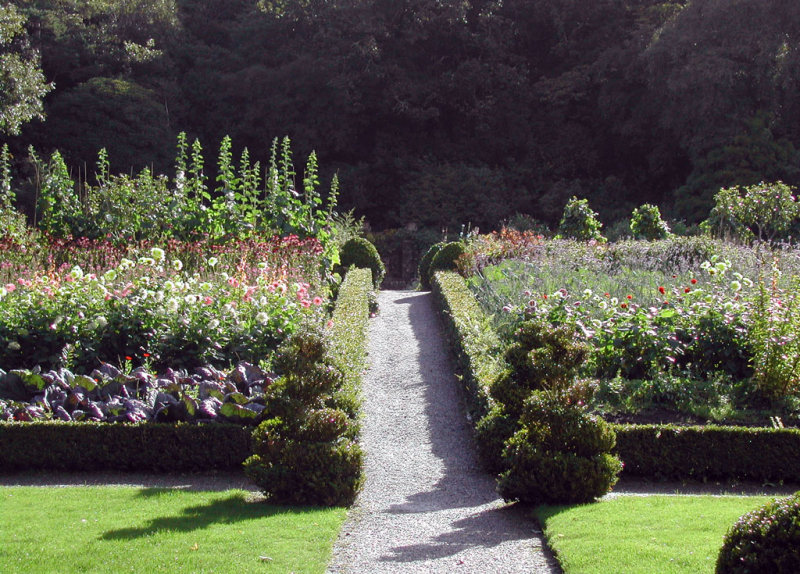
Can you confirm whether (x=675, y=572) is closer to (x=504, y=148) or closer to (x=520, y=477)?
(x=520, y=477)

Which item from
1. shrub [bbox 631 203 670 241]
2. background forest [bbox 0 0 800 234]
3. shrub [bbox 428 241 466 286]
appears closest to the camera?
shrub [bbox 428 241 466 286]

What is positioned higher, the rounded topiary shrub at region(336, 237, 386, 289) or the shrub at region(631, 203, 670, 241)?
the shrub at region(631, 203, 670, 241)

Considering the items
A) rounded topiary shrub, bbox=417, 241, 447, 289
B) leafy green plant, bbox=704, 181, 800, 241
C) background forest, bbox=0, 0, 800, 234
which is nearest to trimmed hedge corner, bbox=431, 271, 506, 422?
rounded topiary shrub, bbox=417, 241, 447, 289

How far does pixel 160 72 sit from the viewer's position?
2500 cm

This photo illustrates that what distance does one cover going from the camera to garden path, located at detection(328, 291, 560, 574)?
12.6ft

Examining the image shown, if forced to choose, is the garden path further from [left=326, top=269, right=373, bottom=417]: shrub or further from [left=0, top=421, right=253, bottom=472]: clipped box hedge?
[left=0, top=421, right=253, bottom=472]: clipped box hedge

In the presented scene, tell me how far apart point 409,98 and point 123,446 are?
→ 68.5ft

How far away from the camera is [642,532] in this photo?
387cm

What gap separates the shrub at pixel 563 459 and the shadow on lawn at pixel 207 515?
1240 mm

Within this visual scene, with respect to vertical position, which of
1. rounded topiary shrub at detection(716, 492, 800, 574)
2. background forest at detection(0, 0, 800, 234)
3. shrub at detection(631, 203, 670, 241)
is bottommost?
rounded topiary shrub at detection(716, 492, 800, 574)

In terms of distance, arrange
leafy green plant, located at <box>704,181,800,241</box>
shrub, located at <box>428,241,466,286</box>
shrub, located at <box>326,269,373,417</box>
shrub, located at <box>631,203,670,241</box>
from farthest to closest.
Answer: shrub, located at <box>631,203,670,241</box>, leafy green plant, located at <box>704,181,800,241</box>, shrub, located at <box>428,241,466,286</box>, shrub, located at <box>326,269,373,417</box>

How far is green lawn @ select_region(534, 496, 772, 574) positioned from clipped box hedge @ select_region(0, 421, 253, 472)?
2154mm

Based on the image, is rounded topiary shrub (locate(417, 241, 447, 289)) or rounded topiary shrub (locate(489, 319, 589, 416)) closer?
rounded topiary shrub (locate(489, 319, 589, 416))

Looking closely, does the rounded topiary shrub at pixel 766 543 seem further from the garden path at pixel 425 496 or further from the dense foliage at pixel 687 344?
the dense foliage at pixel 687 344
